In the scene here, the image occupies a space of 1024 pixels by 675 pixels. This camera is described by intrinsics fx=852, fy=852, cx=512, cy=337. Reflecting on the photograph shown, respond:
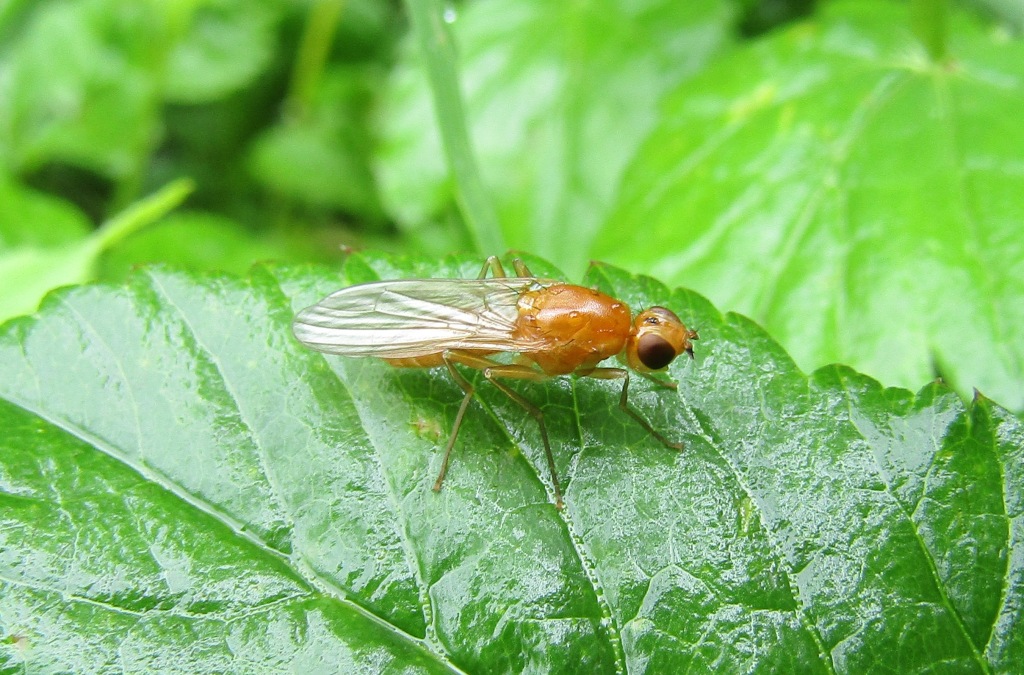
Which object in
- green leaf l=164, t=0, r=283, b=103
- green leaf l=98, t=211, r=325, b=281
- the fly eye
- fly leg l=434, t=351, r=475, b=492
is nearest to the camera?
fly leg l=434, t=351, r=475, b=492

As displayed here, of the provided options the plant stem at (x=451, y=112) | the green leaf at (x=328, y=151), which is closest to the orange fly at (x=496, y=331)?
the plant stem at (x=451, y=112)

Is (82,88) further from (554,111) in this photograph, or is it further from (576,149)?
(576,149)

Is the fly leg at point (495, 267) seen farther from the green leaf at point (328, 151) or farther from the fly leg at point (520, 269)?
the green leaf at point (328, 151)

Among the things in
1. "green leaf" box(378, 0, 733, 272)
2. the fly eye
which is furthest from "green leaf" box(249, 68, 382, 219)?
the fly eye

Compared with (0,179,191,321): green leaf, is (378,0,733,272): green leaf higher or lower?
higher

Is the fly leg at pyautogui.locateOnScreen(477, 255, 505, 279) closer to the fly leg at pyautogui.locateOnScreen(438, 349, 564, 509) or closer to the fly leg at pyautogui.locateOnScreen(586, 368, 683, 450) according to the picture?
the fly leg at pyautogui.locateOnScreen(438, 349, 564, 509)
